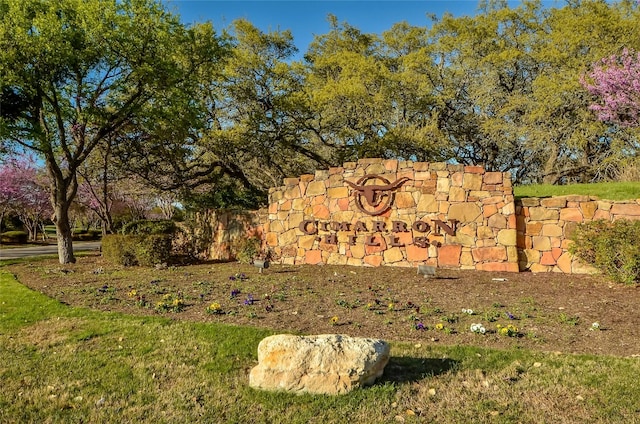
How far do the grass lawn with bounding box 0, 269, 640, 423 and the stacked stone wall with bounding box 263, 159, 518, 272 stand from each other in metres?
5.25

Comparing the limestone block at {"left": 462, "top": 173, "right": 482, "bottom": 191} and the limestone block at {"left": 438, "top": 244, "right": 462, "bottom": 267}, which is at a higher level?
the limestone block at {"left": 462, "top": 173, "right": 482, "bottom": 191}

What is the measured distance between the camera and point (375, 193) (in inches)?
397

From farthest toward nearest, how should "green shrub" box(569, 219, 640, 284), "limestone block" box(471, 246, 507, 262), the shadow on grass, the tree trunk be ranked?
the tree trunk → "limestone block" box(471, 246, 507, 262) → "green shrub" box(569, 219, 640, 284) → the shadow on grass

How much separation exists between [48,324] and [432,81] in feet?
54.0

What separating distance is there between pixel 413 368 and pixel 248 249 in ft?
26.2

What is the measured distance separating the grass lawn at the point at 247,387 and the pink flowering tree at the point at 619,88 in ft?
36.3

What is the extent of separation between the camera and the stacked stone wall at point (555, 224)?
867cm

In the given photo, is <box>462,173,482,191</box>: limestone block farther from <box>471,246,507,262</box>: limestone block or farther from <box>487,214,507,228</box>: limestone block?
<box>471,246,507,262</box>: limestone block

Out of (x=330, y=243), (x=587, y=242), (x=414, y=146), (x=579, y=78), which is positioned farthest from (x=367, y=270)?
(x=579, y=78)

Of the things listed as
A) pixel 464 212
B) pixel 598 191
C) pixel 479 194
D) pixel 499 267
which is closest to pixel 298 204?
pixel 464 212

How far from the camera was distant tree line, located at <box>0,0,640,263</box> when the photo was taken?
34.8 ft

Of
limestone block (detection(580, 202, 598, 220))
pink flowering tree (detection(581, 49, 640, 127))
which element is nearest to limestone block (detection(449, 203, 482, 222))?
limestone block (detection(580, 202, 598, 220))

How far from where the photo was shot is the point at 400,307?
6.14m

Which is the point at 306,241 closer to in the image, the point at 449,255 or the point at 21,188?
the point at 449,255
